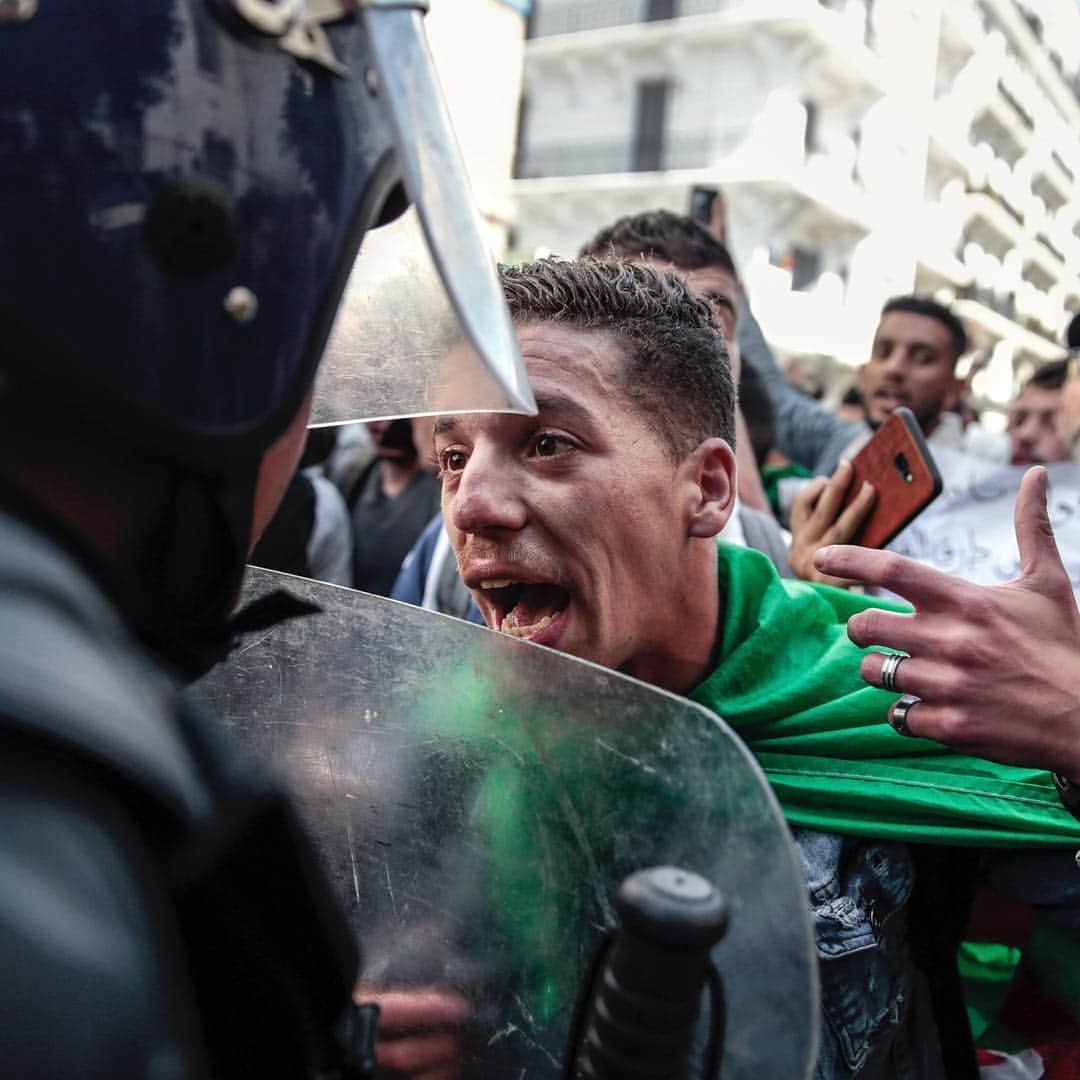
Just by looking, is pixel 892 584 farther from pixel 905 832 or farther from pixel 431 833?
pixel 431 833

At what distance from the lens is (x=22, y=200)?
0.70 meters

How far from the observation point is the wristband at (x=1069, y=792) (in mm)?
1435

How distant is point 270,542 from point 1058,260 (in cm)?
4609

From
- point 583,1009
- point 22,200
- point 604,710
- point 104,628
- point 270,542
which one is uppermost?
point 22,200

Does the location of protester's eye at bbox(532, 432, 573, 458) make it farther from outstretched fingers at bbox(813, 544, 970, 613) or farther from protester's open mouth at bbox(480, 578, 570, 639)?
outstretched fingers at bbox(813, 544, 970, 613)

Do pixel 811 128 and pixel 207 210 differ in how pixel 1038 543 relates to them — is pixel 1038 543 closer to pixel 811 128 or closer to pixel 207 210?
pixel 207 210

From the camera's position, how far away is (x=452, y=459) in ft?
5.58

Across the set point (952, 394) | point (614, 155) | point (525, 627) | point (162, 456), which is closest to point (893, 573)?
point (525, 627)

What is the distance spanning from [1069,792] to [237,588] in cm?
115

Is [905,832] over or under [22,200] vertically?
under

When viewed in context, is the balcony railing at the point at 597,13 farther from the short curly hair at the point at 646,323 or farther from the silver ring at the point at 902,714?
the silver ring at the point at 902,714

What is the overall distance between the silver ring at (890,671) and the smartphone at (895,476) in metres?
0.88

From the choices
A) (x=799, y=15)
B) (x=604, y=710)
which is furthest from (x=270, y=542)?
(x=799, y=15)

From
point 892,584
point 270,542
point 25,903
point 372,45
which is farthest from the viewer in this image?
point 270,542
